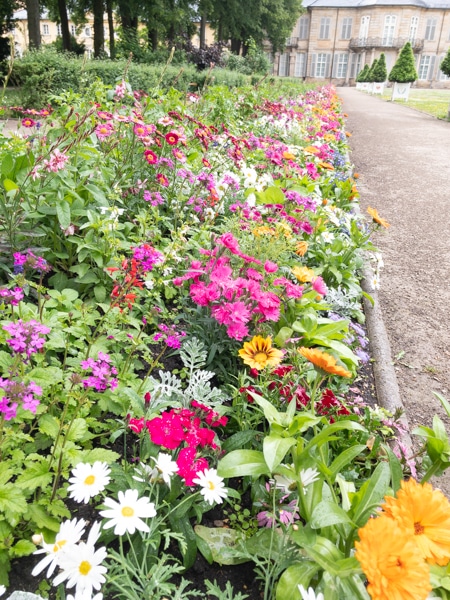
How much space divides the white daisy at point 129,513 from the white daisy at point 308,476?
0.55 meters

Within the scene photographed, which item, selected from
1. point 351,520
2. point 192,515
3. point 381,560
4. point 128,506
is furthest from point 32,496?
point 381,560

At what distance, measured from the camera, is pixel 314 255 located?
125 inches

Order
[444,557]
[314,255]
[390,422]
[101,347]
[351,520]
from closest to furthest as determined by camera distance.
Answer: [444,557] < [351,520] < [101,347] < [390,422] < [314,255]

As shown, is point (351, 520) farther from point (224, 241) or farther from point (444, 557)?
point (224, 241)

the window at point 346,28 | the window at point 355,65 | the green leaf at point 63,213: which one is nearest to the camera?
the green leaf at point 63,213

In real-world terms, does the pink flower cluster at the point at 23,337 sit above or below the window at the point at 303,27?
below

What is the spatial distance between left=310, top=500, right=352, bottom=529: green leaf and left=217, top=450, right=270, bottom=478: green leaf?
0.72ft

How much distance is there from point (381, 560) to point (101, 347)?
1298 mm

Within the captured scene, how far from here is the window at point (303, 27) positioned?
5159cm

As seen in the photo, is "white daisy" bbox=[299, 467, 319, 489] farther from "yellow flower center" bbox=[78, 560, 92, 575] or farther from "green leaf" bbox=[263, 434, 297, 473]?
"yellow flower center" bbox=[78, 560, 92, 575]

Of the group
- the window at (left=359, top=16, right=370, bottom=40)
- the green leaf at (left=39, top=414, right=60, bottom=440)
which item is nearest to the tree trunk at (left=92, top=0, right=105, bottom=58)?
the green leaf at (left=39, top=414, right=60, bottom=440)

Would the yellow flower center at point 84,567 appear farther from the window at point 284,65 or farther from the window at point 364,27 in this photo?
the window at point 364,27

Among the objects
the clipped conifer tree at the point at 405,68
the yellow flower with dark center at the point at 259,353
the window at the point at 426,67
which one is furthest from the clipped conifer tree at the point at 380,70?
the yellow flower with dark center at the point at 259,353

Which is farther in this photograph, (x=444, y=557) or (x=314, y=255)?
(x=314, y=255)
